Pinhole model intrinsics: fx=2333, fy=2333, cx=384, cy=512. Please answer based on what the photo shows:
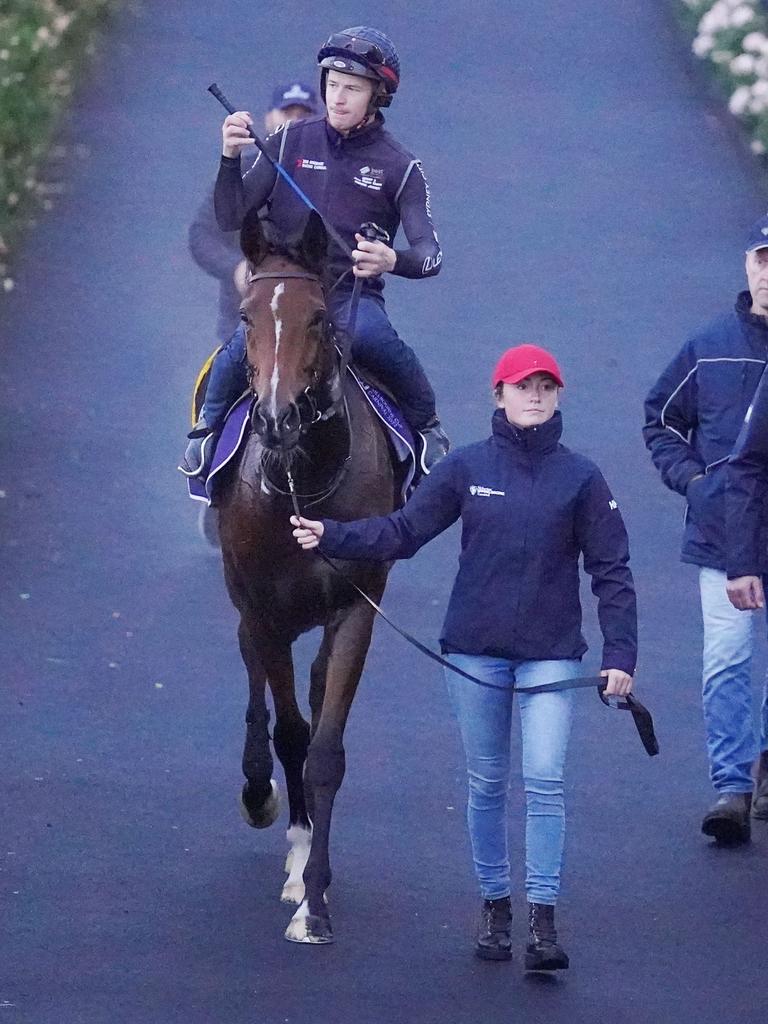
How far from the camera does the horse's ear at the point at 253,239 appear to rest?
23.9ft

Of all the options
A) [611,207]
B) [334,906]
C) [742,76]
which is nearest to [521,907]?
[334,906]

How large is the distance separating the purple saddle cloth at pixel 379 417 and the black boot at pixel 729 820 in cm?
160

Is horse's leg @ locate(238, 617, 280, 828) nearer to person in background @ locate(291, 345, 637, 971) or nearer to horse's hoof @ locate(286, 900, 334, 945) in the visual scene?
horse's hoof @ locate(286, 900, 334, 945)

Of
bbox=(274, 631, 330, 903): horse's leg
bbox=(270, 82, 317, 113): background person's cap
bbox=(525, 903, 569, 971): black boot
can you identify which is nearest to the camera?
bbox=(525, 903, 569, 971): black boot

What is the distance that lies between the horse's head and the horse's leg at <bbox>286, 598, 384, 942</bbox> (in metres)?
0.83

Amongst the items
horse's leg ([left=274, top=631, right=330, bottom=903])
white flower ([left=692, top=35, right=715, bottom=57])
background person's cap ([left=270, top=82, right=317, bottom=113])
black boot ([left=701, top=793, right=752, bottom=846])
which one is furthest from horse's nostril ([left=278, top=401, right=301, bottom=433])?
white flower ([left=692, top=35, right=715, bottom=57])

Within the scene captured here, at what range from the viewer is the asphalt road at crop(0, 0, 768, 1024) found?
7160 millimetres

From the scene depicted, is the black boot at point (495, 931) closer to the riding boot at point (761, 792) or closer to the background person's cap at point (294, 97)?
the riding boot at point (761, 792)

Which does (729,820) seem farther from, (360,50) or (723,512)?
(360,50)

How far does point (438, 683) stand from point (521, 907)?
2.73 metres

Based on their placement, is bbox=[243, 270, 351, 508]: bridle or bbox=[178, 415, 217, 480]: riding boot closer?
bbox=[243, 270, 351, 508]: bridle

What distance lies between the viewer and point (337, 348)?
24.4ft

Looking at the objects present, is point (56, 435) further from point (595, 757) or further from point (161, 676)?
point (595, 757)

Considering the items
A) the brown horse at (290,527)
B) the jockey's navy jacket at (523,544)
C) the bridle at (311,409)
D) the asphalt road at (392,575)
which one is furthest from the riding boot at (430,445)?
the asphalt road at (392,575)
